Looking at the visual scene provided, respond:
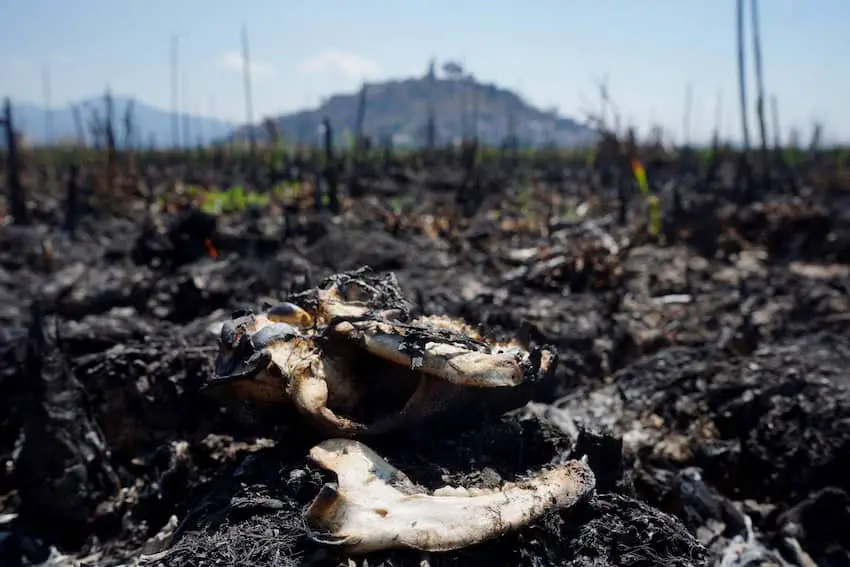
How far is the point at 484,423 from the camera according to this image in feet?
9.46

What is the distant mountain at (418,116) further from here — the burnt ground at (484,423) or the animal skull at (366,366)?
the animal skull at (366,366)

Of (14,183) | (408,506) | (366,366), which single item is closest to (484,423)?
(366,366)

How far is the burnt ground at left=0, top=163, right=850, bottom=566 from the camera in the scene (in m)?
2.50

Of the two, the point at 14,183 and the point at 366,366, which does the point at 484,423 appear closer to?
the point at 366,366

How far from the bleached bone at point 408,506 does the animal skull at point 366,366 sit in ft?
0.70

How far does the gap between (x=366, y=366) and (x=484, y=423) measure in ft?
1.66

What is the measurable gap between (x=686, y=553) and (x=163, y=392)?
8.99ft

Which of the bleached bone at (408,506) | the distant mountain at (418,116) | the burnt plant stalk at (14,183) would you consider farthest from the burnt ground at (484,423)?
the distant mountain at (418,116)

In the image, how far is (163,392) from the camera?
3.98m

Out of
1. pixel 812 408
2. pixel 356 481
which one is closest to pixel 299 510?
pixel 356 481

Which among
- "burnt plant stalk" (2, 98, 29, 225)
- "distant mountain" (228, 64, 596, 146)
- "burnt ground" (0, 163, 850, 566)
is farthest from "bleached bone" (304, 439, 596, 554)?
"distant mountain" (228, 64, 596, 146)

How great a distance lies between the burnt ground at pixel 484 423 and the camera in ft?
8.19

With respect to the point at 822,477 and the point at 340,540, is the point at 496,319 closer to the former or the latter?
the point at 822,477

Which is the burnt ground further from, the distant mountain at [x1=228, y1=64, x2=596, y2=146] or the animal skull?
the distant mountain at [x1=228, y1=64, x2=596, y2=146]
